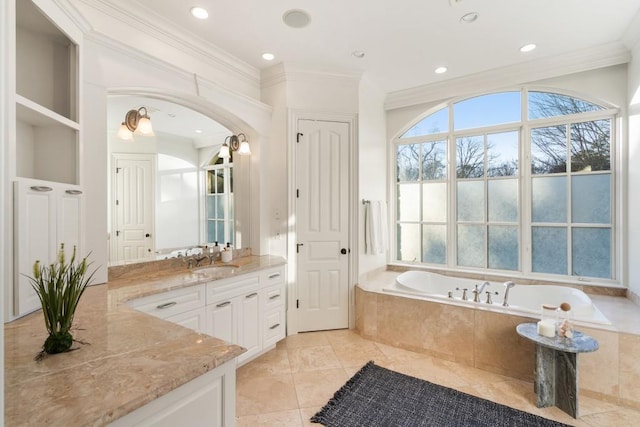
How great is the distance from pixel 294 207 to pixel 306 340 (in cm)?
139

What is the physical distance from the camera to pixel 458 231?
3756mm

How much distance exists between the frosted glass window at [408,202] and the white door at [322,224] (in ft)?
3.62

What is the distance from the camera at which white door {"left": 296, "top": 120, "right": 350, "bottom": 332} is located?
3299 mm

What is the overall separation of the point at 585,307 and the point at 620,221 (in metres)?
1.08

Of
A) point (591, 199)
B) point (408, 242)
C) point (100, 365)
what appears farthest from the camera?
point (408, 242)

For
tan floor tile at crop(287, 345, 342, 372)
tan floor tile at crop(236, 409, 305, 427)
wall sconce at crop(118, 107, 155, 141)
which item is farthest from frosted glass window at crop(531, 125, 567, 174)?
wall sconce at crop(118, 107, 155, 141)

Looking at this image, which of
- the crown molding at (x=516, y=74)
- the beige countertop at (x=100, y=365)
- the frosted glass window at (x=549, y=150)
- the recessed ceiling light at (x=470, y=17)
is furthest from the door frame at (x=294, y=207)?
the frosted glass window at (x=549, y=150)

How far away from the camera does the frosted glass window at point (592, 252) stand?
9.96ft

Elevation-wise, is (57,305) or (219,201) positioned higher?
(219,201)

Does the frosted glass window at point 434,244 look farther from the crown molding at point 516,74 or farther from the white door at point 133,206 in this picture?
the white door at point 133,206

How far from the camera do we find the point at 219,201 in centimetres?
334

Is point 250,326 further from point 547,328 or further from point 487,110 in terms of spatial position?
point 487,110

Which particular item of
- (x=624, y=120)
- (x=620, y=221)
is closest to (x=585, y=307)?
(x=620, y=221)

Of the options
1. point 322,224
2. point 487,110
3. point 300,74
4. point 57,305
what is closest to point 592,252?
point 487,110
